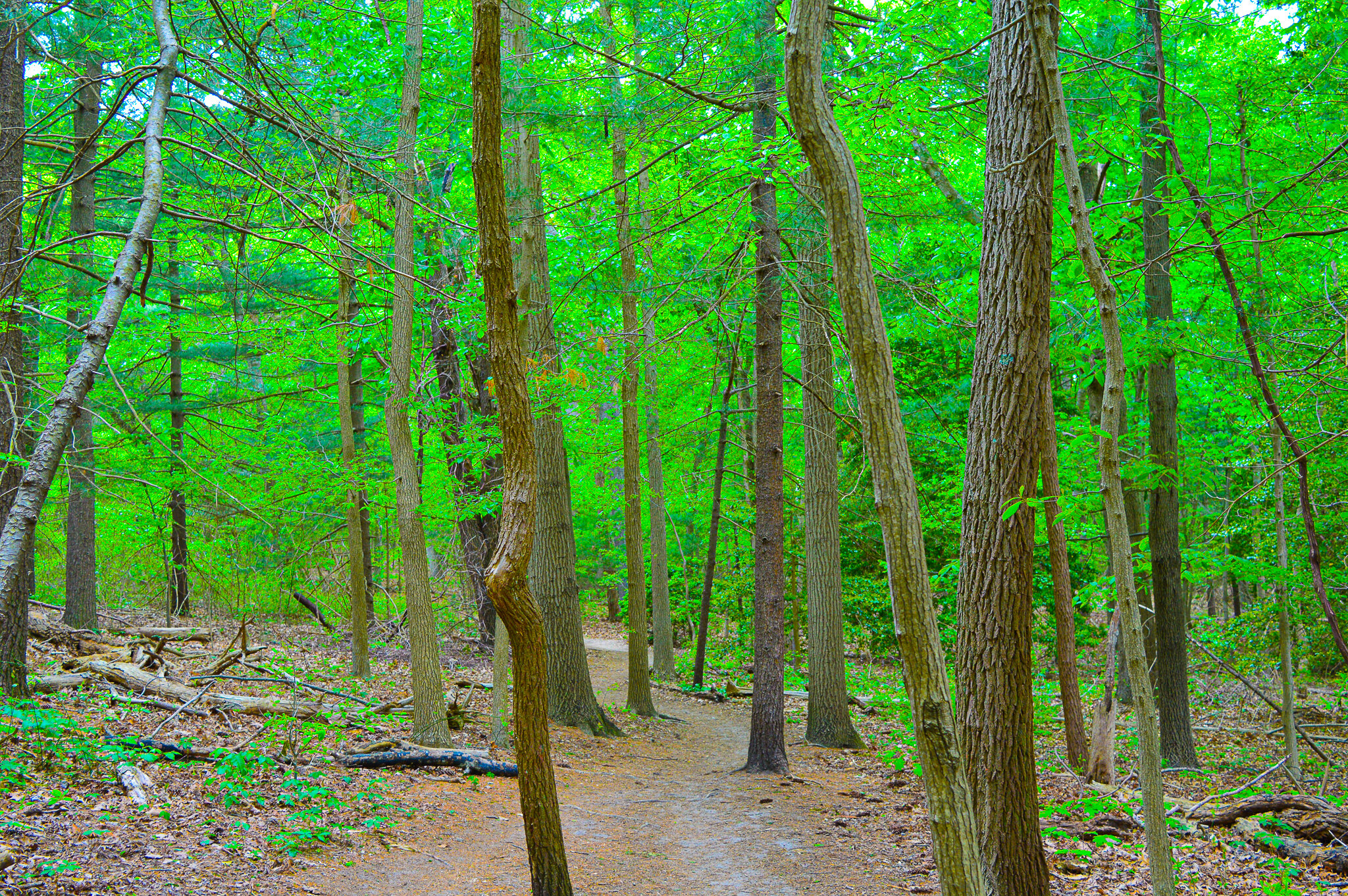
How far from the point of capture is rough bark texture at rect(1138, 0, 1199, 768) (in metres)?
8.68

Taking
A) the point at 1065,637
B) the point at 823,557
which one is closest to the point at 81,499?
the point at 823,557

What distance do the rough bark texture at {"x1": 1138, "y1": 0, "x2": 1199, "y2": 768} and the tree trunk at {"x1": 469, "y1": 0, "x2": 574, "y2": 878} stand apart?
6.81 m

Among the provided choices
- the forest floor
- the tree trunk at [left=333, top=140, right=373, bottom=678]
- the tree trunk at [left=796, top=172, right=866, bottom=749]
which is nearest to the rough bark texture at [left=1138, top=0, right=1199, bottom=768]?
the forest floor

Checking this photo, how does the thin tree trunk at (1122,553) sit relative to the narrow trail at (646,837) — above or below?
above

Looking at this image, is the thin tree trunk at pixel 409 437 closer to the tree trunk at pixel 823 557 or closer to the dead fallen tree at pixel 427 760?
the dead fallen tree at pixel 427 760

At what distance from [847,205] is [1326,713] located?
13137 millimetres

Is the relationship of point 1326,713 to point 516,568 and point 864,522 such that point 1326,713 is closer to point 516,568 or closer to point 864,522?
point 864,522

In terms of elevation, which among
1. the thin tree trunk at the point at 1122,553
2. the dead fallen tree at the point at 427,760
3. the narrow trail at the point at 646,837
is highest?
the thin tree trunk at the point at 1122,553

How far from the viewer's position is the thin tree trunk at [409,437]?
8016mm

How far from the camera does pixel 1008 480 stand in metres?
4.68

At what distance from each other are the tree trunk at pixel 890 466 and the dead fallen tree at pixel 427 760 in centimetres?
517

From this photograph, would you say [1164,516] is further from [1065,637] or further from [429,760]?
[429,760]

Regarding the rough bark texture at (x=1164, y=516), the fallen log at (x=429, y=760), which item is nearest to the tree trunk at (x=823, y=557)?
the rough bark texture at (x=1164, y=516)

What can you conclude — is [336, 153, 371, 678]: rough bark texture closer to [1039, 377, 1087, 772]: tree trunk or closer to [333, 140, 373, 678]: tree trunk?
[333, 140, 373, 678]: tree trunk
